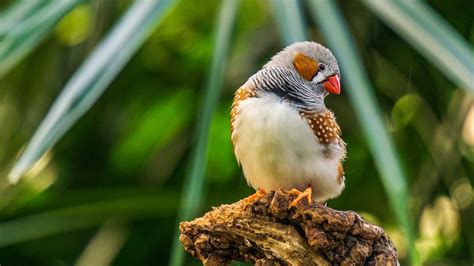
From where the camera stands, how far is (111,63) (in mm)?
2586

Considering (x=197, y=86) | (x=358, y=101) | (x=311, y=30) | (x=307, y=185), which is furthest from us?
(x=197, y=86)

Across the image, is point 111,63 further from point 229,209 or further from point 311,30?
point 311,30

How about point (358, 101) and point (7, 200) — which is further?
point (7, 200)

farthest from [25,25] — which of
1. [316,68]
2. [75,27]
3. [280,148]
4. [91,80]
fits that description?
[75,27]

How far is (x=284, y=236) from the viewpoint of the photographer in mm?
2492

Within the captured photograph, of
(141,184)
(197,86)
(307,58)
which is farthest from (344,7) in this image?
(307,58)

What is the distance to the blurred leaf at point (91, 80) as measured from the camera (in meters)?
2.40

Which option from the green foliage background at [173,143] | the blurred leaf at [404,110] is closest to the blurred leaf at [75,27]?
the green foliage background at [173,143]

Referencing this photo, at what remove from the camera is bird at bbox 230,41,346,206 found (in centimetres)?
276

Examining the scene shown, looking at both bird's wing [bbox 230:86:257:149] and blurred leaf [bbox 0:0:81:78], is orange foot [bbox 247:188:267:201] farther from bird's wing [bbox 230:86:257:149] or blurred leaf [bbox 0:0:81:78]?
blurred leaf [bbox 0:0:81:78]

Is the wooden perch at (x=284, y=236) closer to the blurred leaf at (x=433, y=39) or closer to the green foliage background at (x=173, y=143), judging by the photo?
the blurred leaf at (x=433, y=39)

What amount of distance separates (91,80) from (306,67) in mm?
758

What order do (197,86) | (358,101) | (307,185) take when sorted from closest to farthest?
(358,101), (307,185), (197,86)

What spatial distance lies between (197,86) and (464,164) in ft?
4.60
